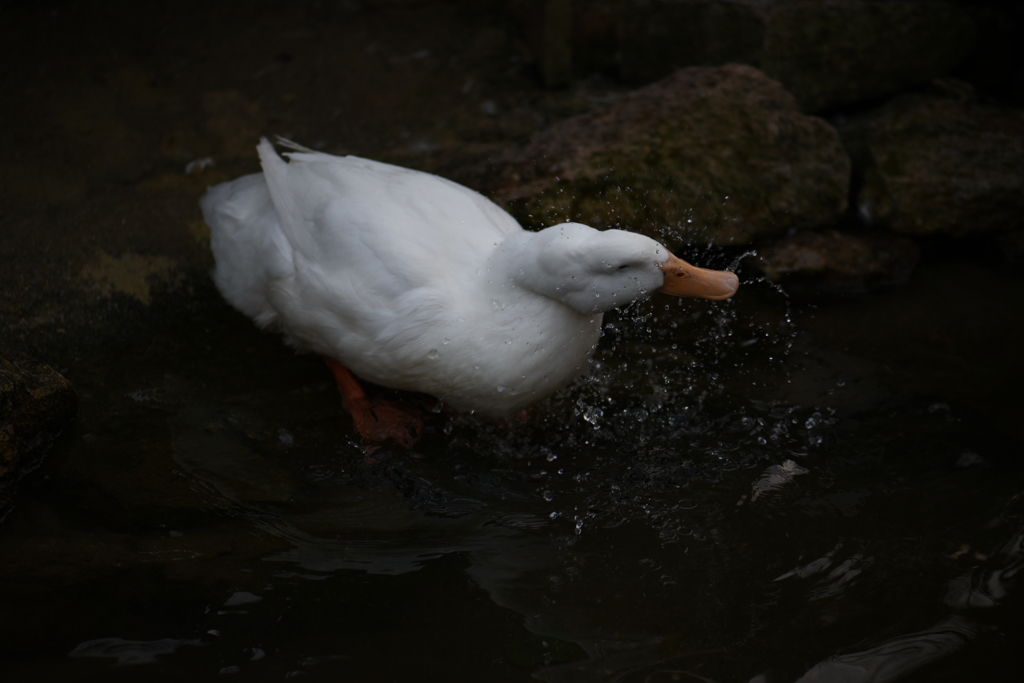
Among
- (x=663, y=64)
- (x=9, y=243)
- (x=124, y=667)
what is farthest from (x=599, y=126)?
(x=124, y=667)

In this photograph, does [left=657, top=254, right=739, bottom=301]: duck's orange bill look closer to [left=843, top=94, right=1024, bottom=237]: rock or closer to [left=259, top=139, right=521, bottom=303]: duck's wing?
[left=259, top=139, right=521, bottom=303]: duck's wing

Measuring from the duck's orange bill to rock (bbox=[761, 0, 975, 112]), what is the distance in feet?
7.38

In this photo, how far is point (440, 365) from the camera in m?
2.58

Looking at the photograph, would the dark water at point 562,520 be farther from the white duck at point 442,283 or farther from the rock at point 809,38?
the rock at point 809,38

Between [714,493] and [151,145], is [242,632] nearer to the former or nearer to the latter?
[714,493]

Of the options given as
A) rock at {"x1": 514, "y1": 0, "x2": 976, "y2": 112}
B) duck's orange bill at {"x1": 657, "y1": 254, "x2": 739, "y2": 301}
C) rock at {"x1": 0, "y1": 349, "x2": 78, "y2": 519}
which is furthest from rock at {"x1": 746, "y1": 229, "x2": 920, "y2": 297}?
rock at {"x1": 0, "y1": 349, "x2": 78, "y2": 519}

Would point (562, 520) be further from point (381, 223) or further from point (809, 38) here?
point (809, 38)

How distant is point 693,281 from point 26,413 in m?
2.09

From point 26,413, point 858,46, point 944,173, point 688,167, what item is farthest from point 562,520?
point 858,46

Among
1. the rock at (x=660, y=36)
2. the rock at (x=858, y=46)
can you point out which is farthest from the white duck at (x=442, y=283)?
the rock at (x=858, y=46)

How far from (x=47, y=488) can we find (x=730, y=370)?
95.3 inches

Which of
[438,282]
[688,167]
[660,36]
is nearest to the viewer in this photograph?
[438,282]

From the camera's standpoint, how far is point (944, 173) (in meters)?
3.85

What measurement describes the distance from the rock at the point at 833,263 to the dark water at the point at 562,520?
0.32 m
